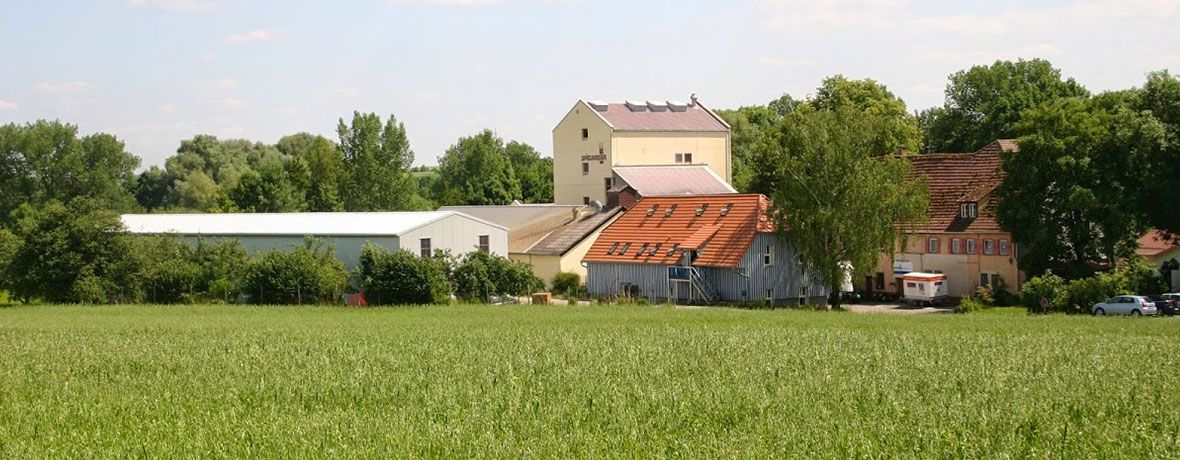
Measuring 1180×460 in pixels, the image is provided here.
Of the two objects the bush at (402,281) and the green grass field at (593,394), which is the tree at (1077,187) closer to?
the green grass field at (593,394)

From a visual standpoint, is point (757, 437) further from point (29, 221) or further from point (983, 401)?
point (29, 221)

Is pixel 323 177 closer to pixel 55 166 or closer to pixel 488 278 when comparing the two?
pixel 55 166

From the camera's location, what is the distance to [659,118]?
273 ft

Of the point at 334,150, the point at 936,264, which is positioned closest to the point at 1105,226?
the point at 936,264

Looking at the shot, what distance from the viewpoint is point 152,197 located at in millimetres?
139250

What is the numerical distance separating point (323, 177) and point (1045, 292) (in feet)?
230

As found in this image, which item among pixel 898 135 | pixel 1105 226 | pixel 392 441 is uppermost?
pixel 898 135

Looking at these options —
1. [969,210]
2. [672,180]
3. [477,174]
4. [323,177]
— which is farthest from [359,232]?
[477,174]

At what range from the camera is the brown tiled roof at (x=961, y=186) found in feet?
194

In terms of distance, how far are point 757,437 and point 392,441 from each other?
3.92 metres

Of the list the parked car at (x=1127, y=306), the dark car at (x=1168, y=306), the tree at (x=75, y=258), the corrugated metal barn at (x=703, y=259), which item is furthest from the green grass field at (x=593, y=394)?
the corrugated metal barn at (x=703, y=259)

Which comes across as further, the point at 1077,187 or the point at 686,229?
the point at 686,229

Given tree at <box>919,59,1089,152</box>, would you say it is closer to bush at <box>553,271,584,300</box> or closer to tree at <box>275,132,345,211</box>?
bush at <box>553,271,584,300</box>

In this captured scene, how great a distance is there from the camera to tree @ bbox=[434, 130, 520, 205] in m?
105
